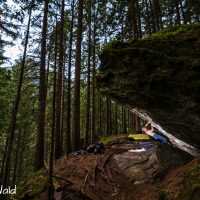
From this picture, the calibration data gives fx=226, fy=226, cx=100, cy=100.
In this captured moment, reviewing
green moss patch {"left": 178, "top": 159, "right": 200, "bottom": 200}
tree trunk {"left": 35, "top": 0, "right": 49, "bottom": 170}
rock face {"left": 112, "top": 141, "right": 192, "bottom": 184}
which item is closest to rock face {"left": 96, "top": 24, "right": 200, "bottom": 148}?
green moss patch {"left": 178, "top": 159, "right": 200, "bottom": 200}

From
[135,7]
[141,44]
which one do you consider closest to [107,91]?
[141,44]

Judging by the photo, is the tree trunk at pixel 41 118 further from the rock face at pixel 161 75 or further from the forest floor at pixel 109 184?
the rock face at pixel 161 75

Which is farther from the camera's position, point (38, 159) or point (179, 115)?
point (38, 159)

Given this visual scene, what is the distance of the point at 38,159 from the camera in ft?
39.0

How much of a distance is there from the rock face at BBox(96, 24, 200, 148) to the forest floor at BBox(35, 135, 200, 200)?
4.92 feet

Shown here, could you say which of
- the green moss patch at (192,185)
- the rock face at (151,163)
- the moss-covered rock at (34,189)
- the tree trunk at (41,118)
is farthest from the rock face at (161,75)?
the tree trunk at (41,118)

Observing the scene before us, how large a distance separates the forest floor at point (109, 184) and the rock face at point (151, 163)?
0.17 meters

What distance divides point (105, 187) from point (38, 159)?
5.53 meters

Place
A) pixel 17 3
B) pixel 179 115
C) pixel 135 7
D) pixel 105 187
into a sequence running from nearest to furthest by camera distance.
Answer: pixel 179 115
pixel 105 187
pixel 17 3
pixel 135 7

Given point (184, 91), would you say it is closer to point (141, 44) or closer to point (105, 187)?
point (141, 44)

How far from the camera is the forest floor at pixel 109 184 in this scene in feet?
20.6

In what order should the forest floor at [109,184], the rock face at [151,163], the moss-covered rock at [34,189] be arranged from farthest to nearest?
the moss-covered rock at [34,189] < the rock face at [151,163] < the forest floor at [109,184]

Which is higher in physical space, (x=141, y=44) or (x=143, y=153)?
(x=141, y=44)

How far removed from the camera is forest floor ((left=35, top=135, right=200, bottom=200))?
629 centimetres
